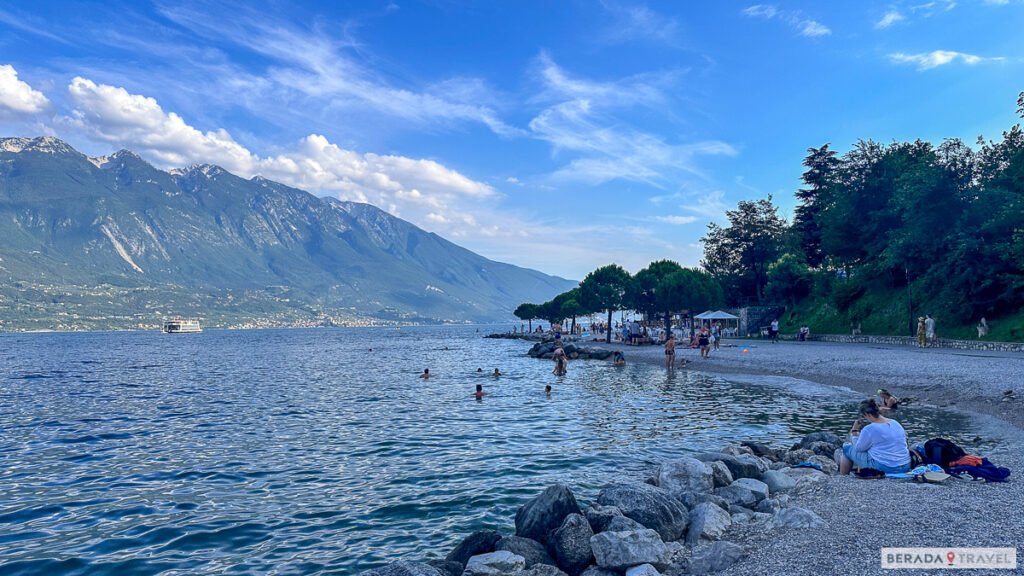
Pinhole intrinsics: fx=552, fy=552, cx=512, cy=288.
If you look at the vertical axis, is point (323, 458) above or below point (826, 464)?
below

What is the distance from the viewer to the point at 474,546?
27.8 ft

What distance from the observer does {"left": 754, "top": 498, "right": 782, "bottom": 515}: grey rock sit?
31.7 feet

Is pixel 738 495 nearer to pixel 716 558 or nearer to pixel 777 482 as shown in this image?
pixel 777 482

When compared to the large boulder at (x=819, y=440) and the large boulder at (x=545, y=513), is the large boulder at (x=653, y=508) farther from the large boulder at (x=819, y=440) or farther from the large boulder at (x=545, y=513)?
the large boulder at (x=819, y=440)

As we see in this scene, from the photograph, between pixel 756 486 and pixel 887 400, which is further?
pixel 887 400

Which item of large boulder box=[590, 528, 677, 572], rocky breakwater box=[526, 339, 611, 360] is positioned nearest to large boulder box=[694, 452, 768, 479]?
large boulder box=[590, 528, 677, 572]

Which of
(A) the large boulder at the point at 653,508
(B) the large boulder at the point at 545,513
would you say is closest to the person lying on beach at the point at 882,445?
(A) the large boulder at the point at 653,508

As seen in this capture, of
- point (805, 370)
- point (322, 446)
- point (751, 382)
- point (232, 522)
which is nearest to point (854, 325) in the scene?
point (805, 370)

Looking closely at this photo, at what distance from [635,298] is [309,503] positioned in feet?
231

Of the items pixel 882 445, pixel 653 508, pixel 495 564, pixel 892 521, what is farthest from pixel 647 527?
pixel 882 445

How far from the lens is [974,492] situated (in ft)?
30.0

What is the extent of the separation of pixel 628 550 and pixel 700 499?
3108 millimetres

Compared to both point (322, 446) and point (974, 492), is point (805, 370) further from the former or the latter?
point (322, 446)

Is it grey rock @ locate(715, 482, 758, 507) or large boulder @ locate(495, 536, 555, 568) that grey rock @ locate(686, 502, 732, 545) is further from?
large boulder @ locate(495, 536, 555, 568)
